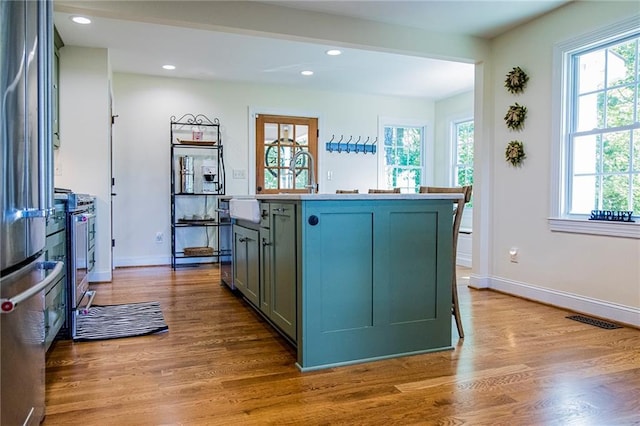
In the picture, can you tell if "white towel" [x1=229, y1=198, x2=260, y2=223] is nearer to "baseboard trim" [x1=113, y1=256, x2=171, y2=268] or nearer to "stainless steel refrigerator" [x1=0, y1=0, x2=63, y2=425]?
"stainless steel refrigerator" [x1=0, y1=0, x2=63, y2=425]

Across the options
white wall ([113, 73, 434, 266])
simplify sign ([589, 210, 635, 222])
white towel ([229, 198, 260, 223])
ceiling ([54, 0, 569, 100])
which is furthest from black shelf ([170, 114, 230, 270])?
simplify sign ([589, 210, 635, 222])

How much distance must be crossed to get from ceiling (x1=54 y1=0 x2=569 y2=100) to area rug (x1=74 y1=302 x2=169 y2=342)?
220 centimetres

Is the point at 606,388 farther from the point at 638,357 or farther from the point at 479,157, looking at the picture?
the point at 479,157

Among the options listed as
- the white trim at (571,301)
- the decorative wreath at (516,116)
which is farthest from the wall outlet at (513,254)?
the decorative wreath at (516,116)

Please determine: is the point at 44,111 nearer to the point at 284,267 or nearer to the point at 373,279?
the point at 284,267

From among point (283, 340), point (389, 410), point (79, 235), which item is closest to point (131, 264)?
point (79, 235)

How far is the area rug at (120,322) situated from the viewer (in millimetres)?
2965

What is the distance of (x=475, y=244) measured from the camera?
181 inches

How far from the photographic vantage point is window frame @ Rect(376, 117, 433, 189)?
22.8ft

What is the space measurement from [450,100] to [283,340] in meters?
5.26

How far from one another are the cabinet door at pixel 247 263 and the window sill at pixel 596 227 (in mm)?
2484

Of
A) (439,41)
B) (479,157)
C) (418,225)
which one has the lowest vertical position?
(418,225)

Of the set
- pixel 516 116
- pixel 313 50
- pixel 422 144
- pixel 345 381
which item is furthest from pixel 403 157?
pixel 345 381

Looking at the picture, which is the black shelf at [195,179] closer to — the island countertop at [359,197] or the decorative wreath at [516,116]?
the island countertop at [359,197]
